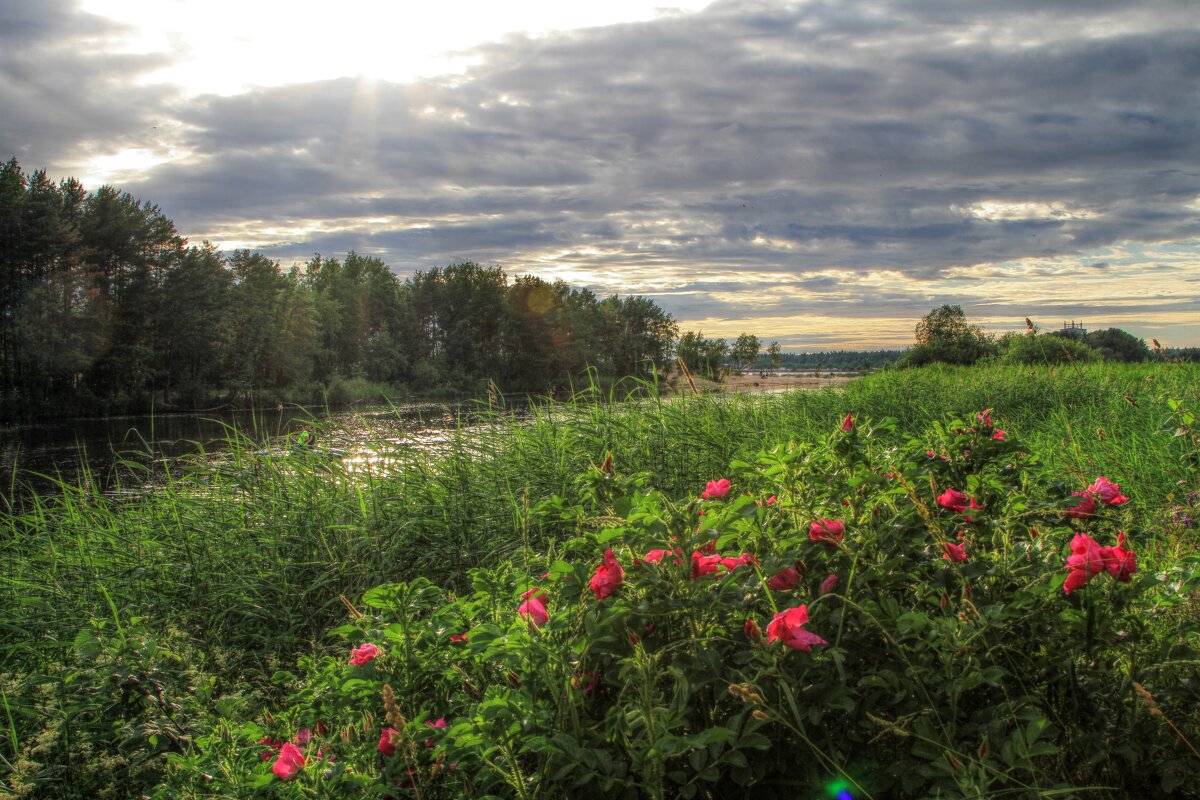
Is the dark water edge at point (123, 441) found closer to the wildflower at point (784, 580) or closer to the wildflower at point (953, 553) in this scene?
the wildflower at point (784, 580)

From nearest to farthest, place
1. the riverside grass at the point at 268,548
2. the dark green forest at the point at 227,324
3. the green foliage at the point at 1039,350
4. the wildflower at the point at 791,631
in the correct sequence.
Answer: the wildflower at the point at 791,631
the riverside grass at the point at 268,548
the green foliage at the point at 1039,350
the dark green forest at the point at 227,324

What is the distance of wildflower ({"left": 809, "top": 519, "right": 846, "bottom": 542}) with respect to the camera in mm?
1753

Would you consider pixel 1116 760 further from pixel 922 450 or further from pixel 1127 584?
pixel 922 450

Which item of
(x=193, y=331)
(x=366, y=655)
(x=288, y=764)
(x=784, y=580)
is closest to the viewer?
(x=784, y=580)

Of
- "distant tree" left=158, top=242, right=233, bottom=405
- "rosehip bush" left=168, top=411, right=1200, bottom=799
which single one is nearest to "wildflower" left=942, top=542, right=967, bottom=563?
"rosehip bush" left=168, top=411, right=1200, bottom=799

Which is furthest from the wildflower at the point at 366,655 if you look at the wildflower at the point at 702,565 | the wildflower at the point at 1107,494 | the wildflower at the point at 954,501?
the wildflower at the point at 1107,494

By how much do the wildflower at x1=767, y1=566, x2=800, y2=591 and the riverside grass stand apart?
4.55ft

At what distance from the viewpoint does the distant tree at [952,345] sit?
21781 mm

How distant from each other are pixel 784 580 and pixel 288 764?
4.17 feet

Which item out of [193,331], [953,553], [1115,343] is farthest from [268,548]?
[193,331]

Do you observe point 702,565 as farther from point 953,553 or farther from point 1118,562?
point 1118,562

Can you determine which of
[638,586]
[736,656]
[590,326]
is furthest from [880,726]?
[590,326]

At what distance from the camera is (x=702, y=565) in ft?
5.34

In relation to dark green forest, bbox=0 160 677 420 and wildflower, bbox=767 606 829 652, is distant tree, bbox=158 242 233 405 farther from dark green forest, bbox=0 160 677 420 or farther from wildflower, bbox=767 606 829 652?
wildflower, bbox=767 606 829 652
